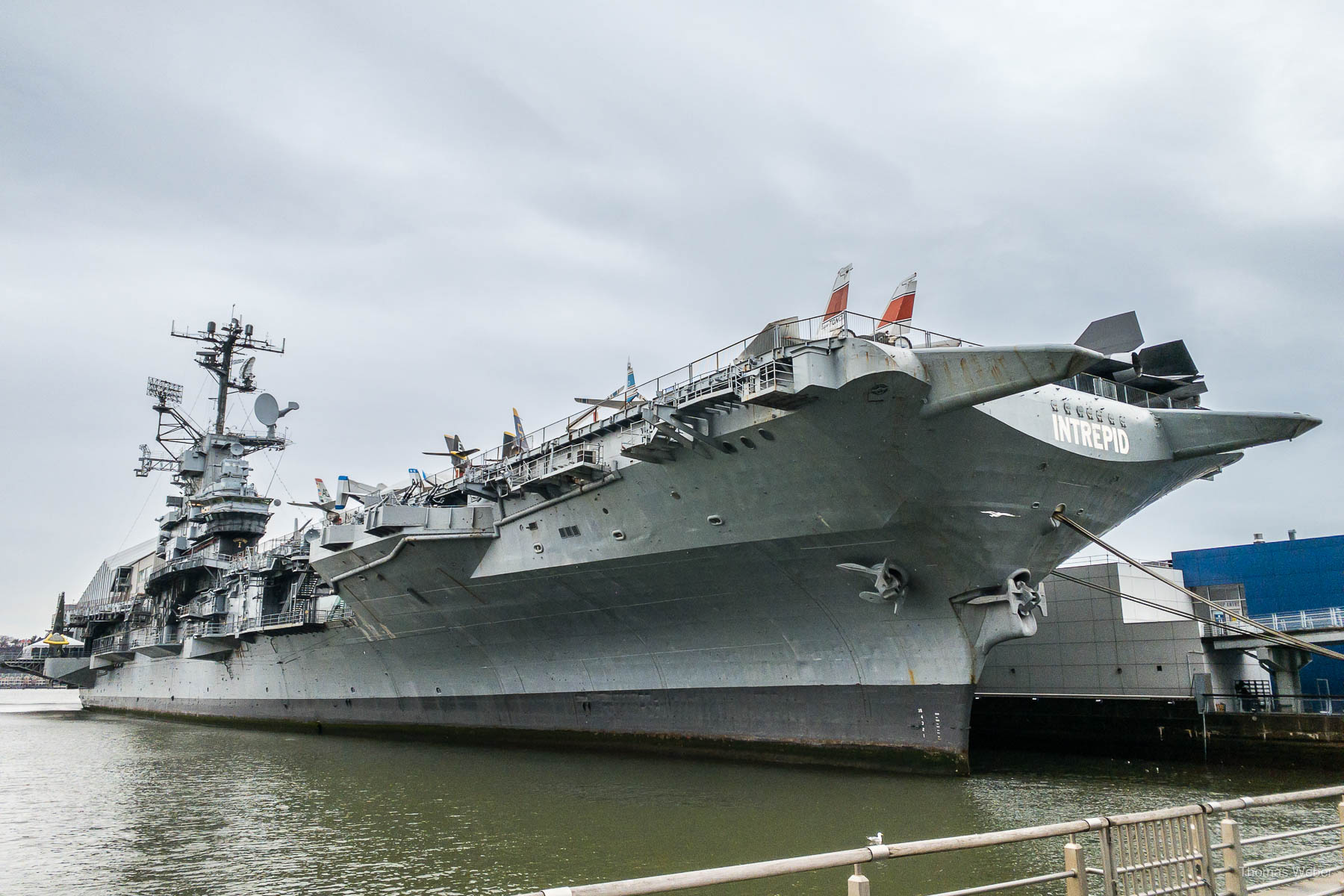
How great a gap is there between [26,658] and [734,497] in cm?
4546

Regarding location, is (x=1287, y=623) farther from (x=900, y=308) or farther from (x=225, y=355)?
(x=225, y=355)

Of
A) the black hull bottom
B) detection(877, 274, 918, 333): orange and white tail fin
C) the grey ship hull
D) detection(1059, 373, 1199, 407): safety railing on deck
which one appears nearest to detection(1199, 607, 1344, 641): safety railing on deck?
detection(1059, 373, 1199, 407): safety railing on deck

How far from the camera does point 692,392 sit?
1367 cm

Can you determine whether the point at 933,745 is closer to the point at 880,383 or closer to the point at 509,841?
the point at 880,383

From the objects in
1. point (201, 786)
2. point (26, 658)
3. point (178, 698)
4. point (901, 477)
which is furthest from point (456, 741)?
point (26, 658)

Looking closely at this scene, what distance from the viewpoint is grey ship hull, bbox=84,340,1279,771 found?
12641mm

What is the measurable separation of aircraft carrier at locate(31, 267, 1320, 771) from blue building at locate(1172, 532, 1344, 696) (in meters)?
8.22

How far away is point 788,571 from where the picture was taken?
1441 cm

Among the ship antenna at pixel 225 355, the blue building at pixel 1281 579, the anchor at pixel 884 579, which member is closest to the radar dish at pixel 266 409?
the ship antenna at pixel 225 355

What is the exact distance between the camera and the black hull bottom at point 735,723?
1401 centimetres

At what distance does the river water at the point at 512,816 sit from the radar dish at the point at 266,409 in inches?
656

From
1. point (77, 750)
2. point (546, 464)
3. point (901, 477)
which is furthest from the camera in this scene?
point (77, 750)

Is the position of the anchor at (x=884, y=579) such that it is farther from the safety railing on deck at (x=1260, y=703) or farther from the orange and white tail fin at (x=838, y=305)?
the safety railing on deck at (x=1260, y=703)

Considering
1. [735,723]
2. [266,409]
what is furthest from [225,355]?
[735,723]
